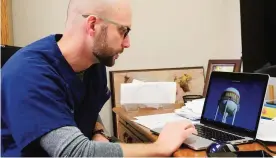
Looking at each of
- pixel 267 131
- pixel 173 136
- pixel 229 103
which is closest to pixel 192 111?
pixel 229 103

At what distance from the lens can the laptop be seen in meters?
0.97

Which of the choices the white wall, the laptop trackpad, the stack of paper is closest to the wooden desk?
the laptop trackpad

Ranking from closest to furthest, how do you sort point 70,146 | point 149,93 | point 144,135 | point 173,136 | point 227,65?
1. point 70,146
2. point 173,136
3. point 144,135
4. point 149,93
5. point 227,65

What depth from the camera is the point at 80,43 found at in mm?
1035

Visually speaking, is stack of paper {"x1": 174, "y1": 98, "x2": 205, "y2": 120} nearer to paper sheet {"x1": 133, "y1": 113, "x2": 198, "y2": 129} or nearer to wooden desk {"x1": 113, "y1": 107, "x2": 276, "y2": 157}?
paper sheet {"x1": 133, "y1": 113, "x2": 198, "y2": 129}

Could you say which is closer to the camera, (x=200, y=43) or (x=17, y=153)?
(x=17, y=153)

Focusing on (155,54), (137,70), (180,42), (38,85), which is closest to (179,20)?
(180,42)

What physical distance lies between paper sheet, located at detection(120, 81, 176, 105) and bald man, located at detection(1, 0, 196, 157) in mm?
413

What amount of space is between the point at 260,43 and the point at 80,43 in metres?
0.94

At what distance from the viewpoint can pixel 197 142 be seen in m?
0.94

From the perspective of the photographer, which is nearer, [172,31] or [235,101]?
[235,101]

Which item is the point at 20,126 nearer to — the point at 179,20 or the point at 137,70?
the point at 137,70

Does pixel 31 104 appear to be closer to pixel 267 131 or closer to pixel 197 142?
pixel 197 142

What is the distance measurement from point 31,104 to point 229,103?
697 mm
